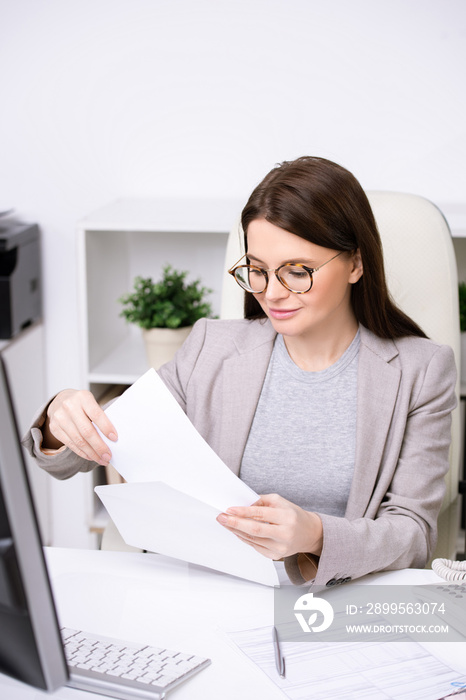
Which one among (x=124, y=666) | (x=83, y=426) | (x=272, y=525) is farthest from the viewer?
(x=83, y=426)

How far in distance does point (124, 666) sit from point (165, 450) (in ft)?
0.96

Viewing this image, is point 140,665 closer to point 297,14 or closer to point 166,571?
point 166,571

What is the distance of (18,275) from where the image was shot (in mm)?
2289

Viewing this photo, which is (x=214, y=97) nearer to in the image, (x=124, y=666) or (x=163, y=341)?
(x=163, y=341)

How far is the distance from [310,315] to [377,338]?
0.19 m

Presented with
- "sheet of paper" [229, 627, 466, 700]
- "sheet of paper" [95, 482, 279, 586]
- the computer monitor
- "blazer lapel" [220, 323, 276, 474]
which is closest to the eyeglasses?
"blazer lapel" [220, 323, 276, 474]

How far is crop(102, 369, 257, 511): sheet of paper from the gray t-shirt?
1.13ft

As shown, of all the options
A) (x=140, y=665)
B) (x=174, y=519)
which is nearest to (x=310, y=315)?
(x=174, y=519)

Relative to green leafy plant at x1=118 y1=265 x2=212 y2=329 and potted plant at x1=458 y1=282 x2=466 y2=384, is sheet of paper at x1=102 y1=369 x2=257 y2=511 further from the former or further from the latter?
potted plant at x1=458 y1=282 x2=466 y2=384

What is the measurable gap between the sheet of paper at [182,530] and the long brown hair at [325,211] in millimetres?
496

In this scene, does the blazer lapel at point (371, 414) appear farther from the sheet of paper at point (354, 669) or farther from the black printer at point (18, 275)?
the black printer at point (18, 275)

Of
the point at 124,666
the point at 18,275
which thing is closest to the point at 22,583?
the point at 124,666

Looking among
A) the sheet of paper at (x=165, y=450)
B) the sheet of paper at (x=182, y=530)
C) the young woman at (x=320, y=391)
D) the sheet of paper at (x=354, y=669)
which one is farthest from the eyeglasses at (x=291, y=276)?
the sheet of paper at (x=354, y=669)

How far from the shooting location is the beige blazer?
116 centimetres
